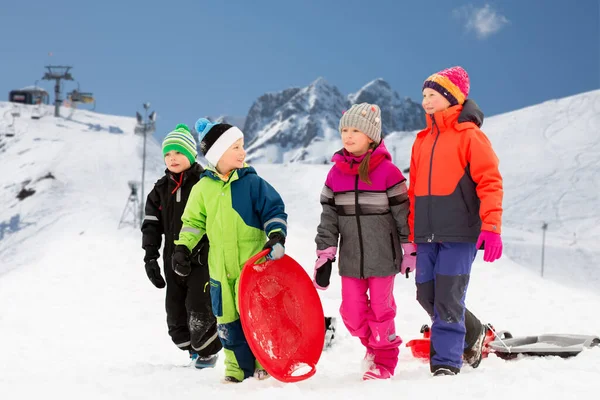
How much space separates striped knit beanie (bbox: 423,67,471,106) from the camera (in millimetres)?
4004

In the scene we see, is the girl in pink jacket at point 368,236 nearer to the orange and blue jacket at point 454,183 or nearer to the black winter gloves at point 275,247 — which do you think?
the orange and blue jacket at point 454,183

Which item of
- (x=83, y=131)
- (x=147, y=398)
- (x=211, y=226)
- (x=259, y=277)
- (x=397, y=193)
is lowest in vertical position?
(x=147, y=398)

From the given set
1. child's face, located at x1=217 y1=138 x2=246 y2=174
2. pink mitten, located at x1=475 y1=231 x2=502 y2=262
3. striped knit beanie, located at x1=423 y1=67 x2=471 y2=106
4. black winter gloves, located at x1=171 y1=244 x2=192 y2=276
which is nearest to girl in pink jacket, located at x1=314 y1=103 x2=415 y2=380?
striped knit beanie, located at x1=423 y1=67 x2=471 y2=106

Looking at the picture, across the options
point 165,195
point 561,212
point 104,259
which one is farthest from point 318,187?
point 165,195

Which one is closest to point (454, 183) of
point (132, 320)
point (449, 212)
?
point (449, 212)

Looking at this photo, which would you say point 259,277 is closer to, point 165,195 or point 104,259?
point 165,195

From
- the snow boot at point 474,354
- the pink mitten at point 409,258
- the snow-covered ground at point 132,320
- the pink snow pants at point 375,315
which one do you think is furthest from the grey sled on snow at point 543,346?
the pink mitten at point 409,258

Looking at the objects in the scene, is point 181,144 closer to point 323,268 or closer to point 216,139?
point 216,139

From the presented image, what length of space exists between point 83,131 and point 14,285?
52.7 m

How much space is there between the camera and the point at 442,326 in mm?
3869

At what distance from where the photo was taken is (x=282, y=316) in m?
4.04

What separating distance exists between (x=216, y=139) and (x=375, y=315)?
183 cm

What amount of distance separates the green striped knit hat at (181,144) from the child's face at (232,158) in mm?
903

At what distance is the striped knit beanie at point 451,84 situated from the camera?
4004mm
